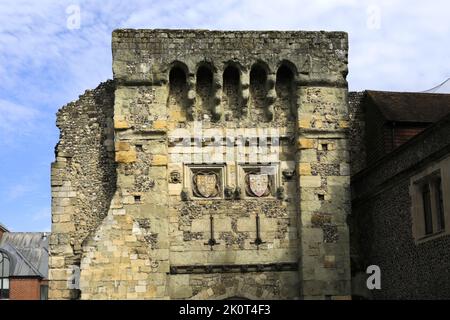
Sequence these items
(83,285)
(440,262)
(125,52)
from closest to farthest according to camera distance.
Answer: (440,262)
(83,285)
(125,52)

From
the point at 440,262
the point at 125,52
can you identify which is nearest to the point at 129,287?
the point at 125,52

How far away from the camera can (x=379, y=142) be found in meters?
17.2

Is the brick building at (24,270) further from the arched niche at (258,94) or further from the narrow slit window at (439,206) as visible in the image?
the narrow slit window at (439,206)

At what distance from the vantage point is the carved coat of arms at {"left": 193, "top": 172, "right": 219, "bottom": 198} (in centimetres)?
1628

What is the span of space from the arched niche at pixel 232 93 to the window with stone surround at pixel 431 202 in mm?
4763

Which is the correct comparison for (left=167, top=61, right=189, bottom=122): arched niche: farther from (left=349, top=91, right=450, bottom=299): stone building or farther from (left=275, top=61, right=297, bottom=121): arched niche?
(left=349, top=91, right=450, bottom=299): stone building

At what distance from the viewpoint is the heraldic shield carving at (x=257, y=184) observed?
16344 mm

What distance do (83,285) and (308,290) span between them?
494cm

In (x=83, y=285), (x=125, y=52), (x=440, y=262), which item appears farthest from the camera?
(x=125, y=52)

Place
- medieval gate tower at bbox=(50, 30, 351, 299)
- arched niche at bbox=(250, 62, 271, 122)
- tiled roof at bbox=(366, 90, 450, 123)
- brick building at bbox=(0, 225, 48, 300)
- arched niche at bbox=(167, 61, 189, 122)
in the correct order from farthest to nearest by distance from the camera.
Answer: brick building at bbox=(0, 225, 48, 300), tiled roof at bbox=(366, 90, 450, 123), arched niche at bbox=(250, 62, 271, 122), arched niche at bbox=(167, 61, 189, 122), medieval gate tower at bbox=(50, 30, 351, 299)

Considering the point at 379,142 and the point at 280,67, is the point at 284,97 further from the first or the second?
the point at 379,142

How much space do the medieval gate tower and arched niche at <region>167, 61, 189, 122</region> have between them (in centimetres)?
2

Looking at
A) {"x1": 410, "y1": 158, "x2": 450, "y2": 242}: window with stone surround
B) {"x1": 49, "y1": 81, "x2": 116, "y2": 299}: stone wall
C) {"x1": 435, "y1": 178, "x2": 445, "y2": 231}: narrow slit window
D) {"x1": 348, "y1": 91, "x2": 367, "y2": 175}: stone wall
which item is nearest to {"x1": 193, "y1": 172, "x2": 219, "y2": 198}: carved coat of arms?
{"x1": 49, "y1": 81, "x2": 116, "y2": 299}: stone wall

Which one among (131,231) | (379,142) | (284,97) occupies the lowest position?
(131,231)
